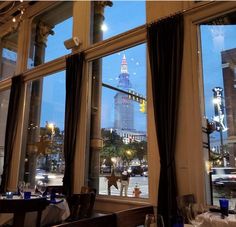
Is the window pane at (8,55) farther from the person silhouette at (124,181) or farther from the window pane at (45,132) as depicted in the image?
the person silhouette at (124,181)

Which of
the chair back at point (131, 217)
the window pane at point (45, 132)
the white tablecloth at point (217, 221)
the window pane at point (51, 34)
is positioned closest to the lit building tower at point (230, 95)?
the white tablecloth at point (217, 221)

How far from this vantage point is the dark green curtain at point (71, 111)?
521cm

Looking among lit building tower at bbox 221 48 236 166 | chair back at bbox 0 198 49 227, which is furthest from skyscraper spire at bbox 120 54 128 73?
chair back at bbox 0 198 49 227

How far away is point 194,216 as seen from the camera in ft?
8.44

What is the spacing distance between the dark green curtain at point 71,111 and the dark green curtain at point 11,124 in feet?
6.17

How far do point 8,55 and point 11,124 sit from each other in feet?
7.90

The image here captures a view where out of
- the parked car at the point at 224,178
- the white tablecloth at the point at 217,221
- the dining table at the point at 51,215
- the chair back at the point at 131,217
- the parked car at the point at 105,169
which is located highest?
the parked car at the point at 105,169

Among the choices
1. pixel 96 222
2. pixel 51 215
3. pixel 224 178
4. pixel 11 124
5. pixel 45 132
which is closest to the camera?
pixel 96 222

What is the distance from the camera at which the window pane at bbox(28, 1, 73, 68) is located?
653 cm

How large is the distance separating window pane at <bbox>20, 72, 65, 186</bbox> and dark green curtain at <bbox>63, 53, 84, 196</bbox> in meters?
0.39

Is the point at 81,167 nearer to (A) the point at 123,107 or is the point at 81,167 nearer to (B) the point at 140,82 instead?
(A) the point at 123,107

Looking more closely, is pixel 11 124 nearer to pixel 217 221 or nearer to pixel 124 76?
pixel 124 76

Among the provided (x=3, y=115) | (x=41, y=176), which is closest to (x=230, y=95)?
(x=41, y=176)

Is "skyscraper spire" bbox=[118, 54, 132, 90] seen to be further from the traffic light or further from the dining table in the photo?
the dining table
